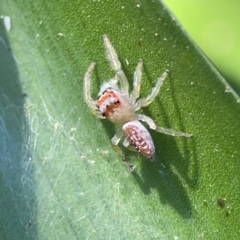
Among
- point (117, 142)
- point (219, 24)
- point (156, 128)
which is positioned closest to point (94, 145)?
point (117, 142)

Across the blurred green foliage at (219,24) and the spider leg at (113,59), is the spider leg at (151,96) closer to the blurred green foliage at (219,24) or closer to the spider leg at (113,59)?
the spider leg at (113,59)

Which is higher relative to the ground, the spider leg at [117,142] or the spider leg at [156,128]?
the spider leg at [156,128]

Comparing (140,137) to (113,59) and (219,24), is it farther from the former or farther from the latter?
(219,24)

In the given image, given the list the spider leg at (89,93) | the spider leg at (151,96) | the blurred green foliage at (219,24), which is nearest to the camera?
the spider leg at (151,96)

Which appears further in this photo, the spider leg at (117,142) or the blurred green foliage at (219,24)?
the blurred green foliage at (219,24)

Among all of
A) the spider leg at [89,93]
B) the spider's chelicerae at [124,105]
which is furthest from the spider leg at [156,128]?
the spider leg at [89,93]

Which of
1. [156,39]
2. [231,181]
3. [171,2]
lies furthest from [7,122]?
[171,2]

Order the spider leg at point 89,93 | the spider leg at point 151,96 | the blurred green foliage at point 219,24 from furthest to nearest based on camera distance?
the blurred green foliage at point 219,24
the spider leg at point 89,93
the spider leg at point 151,96

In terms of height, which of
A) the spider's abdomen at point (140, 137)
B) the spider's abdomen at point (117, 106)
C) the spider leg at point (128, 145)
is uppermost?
the spider's abdomen at point (117, 106)
